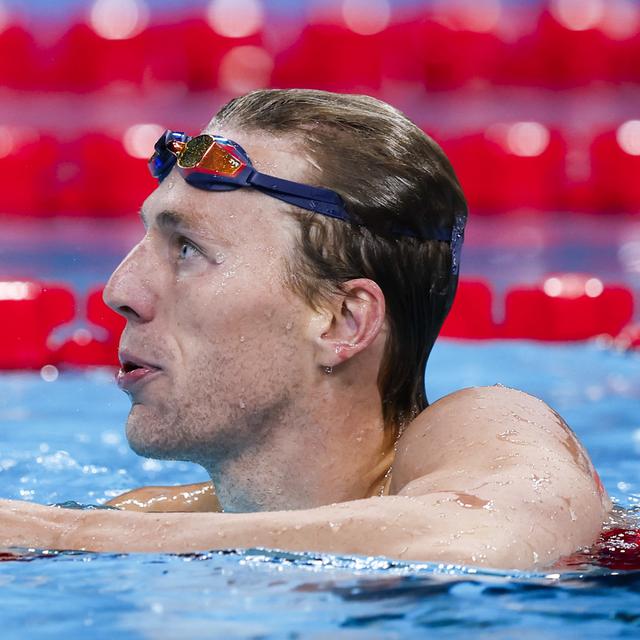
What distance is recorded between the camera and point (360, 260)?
1.94 m

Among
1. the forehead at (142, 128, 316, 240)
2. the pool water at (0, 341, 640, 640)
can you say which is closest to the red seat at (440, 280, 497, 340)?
the forehead at (142, 128, 316, 240)

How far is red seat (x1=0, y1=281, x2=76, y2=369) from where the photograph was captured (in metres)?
5.19

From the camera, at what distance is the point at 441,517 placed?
1551 millimetres

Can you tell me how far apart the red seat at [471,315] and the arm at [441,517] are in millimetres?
3876

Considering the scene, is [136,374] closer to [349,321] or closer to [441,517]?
[349,321]

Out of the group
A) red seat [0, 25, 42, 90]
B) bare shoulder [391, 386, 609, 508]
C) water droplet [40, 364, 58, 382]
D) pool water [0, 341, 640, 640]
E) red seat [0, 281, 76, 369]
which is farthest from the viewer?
red seat [0, 25, 42, 90]

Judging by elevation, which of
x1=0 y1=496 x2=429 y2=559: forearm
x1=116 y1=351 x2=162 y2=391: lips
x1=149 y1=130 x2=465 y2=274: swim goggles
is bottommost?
x1=0 y1=496 x2=429 y2=559: forearm

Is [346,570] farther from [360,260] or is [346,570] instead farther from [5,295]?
[5,295]

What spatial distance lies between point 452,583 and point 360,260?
0.61m

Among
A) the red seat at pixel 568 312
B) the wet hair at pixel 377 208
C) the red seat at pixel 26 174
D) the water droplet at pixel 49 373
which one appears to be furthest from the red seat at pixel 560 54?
the wet hair at pixel 377 208

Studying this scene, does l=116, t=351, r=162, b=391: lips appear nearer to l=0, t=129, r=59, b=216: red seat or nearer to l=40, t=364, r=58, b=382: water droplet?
l=40, t=364, r=58, b=382: water droplet

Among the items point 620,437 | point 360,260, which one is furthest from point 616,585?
point 620,437

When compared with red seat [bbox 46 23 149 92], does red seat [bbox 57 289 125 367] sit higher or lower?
lower

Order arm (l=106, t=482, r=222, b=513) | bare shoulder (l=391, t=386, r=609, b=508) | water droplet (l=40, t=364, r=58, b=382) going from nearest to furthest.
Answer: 1. bare shoulder (l=391, t=386, r=609, b=508)
2. arm (l=106, t=482, r=222, b=513)
3. water droplet (l=40, t=364, r=58, b=382)
